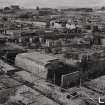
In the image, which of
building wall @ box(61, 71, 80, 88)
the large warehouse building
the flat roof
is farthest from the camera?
the flat roof

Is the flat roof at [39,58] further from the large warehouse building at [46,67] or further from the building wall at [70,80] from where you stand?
the building wall at [70,80]

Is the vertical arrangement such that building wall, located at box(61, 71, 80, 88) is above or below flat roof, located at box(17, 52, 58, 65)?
below

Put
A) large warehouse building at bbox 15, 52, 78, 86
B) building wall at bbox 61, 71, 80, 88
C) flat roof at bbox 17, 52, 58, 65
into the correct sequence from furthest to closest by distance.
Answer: flat roof at bbox 17, 52, 58, 65, large warehouse building at bbox 15, 52, 78, 86, building wall at bbox 61, 71, 80, 88

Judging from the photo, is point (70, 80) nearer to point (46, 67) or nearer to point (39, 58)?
point (46, 67)

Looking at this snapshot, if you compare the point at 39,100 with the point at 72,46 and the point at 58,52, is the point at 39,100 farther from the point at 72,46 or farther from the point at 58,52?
the point at 72,46

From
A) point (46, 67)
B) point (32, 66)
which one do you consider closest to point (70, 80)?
point (46, 67)

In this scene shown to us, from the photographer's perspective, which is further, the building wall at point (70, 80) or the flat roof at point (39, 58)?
the flat roof at point (39, 58)

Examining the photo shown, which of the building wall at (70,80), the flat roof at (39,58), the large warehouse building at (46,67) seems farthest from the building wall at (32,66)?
the building wall at (70,80)

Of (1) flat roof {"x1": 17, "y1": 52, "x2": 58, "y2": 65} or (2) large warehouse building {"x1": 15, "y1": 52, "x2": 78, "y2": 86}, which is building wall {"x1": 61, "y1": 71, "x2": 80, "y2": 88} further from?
(1) flat roof {"x1": 17, "y1": 52, "x2": 58, "y2": 65}

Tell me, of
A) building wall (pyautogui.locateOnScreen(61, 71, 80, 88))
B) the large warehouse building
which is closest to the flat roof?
the large warehouse building
